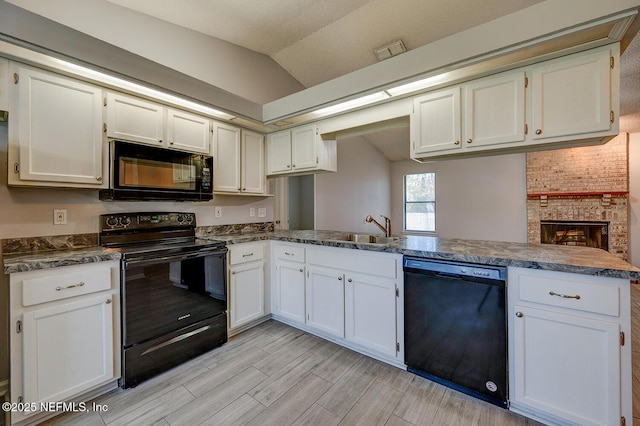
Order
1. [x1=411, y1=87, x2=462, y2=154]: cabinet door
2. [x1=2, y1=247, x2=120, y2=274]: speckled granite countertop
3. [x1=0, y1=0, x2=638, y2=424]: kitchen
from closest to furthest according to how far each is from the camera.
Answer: [x1=2, y1=247, x2=120, y2=274]: speckled granite countertop → [x1=411, y1=87, x2=462, y2=154]: cabinet door → [x1=0, y1=0, x2=638, y2=424]: kitchen

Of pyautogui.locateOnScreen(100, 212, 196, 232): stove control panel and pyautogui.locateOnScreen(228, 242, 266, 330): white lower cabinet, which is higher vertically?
pyautogui.locateOnScreen(100, 212, 196, 232): stove control panel

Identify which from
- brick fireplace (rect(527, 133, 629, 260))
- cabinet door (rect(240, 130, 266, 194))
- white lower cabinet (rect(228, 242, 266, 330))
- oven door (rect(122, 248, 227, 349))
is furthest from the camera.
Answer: brick fireplace (rect(527, 133, 629, 260))

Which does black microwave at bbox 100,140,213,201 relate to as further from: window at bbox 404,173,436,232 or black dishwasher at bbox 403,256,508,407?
window at bbox 404,173,436,232

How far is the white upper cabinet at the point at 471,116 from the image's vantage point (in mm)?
1824

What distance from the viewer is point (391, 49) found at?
10.6ft

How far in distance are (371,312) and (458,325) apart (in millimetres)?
649

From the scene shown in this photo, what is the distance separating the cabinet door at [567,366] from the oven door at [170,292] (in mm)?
2263

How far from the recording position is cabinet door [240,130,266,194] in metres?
3.10

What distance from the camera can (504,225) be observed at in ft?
18.8

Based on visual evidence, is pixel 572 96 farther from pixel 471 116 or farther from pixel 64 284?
pixel 64 284

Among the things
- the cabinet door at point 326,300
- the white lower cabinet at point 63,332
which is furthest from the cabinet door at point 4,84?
the cabinet door at point 326,300

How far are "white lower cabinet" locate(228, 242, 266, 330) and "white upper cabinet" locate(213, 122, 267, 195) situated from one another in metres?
0.71

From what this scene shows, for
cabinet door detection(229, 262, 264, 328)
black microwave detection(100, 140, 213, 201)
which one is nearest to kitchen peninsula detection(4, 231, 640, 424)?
black microwave detection(100, 140, 213, 201)

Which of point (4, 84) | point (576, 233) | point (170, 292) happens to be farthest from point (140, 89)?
point (576, 233)
